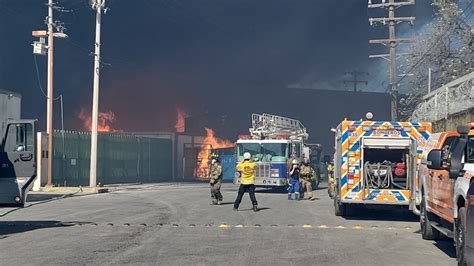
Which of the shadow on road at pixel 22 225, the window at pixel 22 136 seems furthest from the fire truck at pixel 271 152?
the window at pixel 22 136

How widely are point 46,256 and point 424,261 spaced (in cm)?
574

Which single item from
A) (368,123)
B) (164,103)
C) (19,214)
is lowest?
(19,214)

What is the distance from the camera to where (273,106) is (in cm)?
6031

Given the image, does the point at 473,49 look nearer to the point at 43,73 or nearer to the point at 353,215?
the point at 353,215

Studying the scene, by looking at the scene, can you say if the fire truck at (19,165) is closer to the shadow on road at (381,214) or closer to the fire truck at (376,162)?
the fire truck at (376,162)

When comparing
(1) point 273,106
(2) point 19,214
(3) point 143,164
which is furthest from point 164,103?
(2) point 19,214

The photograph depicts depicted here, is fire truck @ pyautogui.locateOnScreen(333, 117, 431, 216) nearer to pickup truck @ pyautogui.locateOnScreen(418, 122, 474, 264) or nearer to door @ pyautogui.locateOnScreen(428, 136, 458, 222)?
pickup truck @ pyautogui.locateOnScreen(418, 122, 474, 264)

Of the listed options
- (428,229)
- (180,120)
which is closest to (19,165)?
(428,229)

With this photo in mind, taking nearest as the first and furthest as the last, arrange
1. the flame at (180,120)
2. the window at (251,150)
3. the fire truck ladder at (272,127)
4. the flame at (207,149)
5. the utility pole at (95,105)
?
the window at (251,150) < the fire truck ladder at (272,127) < the utility pole at (95,105) < the flame at (207,149) < the flame at (180,120)

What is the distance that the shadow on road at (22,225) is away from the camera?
42.3ft

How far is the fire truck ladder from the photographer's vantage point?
28.2 m

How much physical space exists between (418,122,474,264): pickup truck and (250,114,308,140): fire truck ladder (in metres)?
15.5

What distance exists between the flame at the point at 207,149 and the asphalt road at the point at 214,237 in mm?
29917

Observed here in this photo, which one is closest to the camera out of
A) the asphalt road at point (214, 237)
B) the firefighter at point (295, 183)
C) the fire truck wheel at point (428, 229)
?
the asphalt road at point (214, 237)
